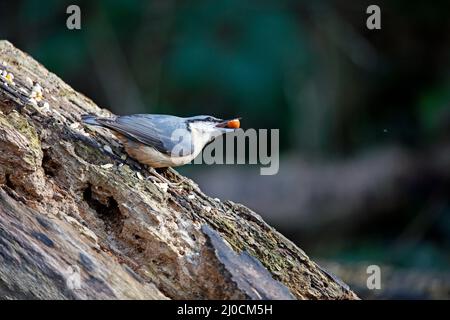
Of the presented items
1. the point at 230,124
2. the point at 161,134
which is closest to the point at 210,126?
the point at 230,124

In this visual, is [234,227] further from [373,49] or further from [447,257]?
[373,49]

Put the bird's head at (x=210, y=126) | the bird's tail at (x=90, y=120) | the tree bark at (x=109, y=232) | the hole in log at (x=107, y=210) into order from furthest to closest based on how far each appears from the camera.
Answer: the bird's head at (x=210, y=126)
the bird's tail at (x=90, y=120)
the hole in log at (x=107, y=210)
the tree bark at (x=109, y=232)

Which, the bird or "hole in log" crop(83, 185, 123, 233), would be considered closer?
"hole in log" crop(83, 185, 123, 233)

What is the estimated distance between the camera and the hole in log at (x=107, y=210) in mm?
3234

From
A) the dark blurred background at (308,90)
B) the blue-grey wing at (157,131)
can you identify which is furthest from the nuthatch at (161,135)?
the dark blurred background at (308,90)

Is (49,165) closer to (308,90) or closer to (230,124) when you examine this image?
(230,124)

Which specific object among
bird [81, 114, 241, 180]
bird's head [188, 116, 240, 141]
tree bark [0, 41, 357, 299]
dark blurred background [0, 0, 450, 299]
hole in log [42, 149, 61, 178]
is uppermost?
dark blurred background [0, 0, 450, 299]

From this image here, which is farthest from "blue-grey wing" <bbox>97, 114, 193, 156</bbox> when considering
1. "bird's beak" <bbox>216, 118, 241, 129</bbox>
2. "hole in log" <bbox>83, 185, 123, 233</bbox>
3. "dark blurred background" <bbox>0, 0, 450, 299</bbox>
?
"dark blurred background" <bbox>0, 0, 450, 299</bbox>

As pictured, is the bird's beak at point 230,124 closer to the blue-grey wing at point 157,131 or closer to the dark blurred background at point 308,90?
the blue-grey wing at point 157,131

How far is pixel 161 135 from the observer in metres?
3.69

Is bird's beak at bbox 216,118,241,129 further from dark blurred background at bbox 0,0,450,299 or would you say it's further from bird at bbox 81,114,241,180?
dark blurred background at bbox 0,0,450,299

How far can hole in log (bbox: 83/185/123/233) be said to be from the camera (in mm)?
3234
